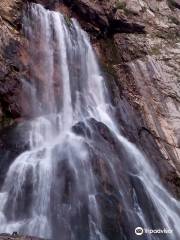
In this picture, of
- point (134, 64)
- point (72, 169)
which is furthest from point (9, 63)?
point (134, 64)

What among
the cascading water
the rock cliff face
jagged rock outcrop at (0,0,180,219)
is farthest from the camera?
the rock cliff face

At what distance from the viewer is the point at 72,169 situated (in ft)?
A: 39.4

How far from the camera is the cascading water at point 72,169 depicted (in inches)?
417

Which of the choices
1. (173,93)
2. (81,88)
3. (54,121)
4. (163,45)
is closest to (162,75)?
(173,93)

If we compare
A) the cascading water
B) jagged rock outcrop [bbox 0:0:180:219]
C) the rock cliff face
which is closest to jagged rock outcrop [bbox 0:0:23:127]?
jagged rock outcrop [bbox 0:0:180:219]

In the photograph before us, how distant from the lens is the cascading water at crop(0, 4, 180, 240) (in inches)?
417

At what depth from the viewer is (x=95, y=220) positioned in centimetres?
1064

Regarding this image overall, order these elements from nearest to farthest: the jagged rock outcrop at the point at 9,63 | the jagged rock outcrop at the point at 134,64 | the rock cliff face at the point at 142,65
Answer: the jagged rock outcrop at the point at 9,63
the jagged rock outcrop at the point at 134,64
the rock cliff face at the point at 142,65

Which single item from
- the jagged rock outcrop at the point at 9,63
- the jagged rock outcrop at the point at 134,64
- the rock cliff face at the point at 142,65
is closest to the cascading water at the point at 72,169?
the jagged rock outcrop at the point at 9,63

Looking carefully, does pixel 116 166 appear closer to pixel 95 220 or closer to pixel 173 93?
pixel 95 220

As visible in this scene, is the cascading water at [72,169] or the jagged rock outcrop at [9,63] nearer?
the cascading water at [72,169]

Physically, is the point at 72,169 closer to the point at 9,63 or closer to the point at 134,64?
the point at 9,63

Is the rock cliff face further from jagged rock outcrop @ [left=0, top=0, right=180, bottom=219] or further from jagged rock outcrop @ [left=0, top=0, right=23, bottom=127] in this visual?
jagged rock outcrop @ [left=0, top=0, right=23, bottom=127]

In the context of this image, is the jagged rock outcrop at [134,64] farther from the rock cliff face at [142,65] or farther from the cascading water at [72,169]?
the cascading water at [72,169]
